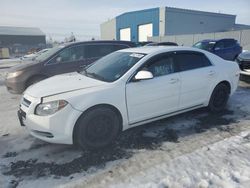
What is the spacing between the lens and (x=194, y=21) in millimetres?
38156

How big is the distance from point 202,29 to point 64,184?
40.6 metres

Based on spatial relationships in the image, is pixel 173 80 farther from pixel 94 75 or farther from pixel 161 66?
pixel 94 75

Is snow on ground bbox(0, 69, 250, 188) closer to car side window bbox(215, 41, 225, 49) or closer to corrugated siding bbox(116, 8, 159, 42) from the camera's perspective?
car side window bbox(215, 41, 225, 49)

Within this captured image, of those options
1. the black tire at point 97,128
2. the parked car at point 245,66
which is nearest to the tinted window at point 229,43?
the parked car at point 245,66

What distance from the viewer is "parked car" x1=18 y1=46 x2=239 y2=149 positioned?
11.6 ft

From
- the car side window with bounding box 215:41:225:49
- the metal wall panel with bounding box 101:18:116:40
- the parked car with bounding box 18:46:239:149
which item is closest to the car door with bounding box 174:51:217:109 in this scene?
the parked car with bounding box 18:46:239:149

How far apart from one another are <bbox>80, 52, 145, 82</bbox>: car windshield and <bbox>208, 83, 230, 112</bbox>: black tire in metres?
1.95

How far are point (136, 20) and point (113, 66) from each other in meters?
36.4

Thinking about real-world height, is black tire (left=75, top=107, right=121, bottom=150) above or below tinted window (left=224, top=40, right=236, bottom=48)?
below

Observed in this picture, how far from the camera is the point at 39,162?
3512mm

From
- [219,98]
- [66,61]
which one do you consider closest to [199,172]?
[219,98]

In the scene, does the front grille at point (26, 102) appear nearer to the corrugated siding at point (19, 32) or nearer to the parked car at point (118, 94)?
the parked car at point (118, 94)

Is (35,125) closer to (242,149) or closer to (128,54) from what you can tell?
(128,54)

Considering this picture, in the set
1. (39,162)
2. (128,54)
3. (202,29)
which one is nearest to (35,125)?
(39,162)
